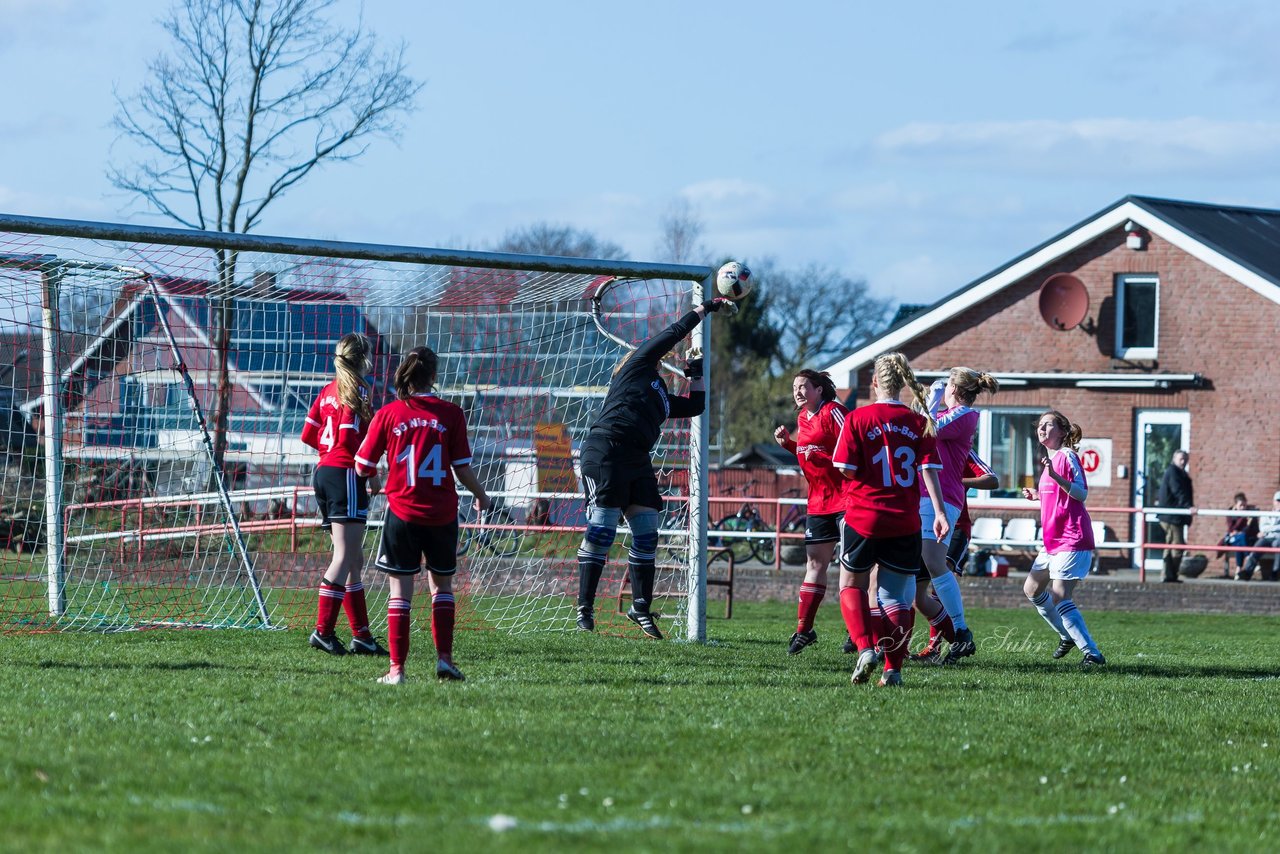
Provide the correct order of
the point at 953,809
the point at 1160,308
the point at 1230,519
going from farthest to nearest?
the point at 1160,308, the point at 1230,519, the point at 953,809

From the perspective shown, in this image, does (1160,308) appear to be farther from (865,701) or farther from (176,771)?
(176,771)

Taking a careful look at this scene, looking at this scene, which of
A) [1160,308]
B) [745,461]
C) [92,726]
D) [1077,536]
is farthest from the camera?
[745,461]

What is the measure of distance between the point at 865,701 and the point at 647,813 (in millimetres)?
2876

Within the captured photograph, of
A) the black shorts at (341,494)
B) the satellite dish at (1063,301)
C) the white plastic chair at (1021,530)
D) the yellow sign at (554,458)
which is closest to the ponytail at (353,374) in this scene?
the black shorts at (341,494)

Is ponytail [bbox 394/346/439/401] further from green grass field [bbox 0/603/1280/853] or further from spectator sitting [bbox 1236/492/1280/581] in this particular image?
spectator sitting [bbox 1236/492/1280/581]

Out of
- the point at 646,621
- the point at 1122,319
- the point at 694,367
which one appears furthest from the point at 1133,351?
the point at 646,621

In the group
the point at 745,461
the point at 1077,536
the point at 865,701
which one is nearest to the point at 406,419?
the point at 865,701

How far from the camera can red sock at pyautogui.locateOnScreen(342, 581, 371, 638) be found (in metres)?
9.12

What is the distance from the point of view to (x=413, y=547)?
301 inches

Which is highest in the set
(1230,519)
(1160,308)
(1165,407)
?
(1160,308)

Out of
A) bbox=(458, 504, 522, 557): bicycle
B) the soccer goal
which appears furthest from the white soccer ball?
bbox=(458, 504, 522, 557): bicycle

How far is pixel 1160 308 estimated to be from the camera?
26.5 m

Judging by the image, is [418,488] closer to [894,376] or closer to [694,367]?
[894,376]

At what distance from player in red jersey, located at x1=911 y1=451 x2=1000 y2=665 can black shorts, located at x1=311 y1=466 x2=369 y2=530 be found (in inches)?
139
